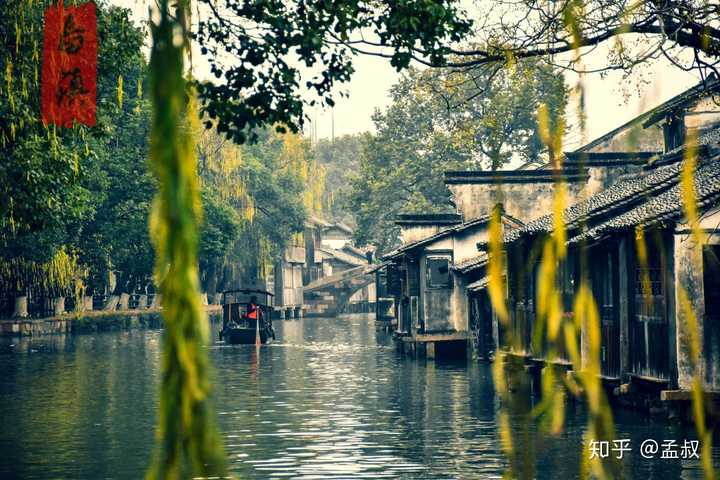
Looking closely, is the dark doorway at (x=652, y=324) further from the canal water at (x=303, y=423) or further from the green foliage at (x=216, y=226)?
the green foliage at (x=216, y=226)

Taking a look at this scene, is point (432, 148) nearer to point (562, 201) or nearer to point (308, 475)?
point (308, 475)

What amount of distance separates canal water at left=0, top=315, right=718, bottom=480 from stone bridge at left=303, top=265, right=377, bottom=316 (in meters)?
51.8

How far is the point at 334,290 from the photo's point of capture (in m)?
93.6

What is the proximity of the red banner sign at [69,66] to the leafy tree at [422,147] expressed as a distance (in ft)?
143

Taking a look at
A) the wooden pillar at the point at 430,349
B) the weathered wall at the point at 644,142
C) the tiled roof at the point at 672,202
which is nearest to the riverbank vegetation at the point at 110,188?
the tiled roof at the point at 672,202

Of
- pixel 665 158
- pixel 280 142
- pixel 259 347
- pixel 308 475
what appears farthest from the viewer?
pixel 280 142

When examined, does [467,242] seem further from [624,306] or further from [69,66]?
[69,66]

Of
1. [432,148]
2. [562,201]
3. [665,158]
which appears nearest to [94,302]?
Answer: [432,148]

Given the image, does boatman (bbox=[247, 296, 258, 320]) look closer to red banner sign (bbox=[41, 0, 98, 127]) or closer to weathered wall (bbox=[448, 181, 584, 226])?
weathered wall (bbox=[448, 181, 584, 226])

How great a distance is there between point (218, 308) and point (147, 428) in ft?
193

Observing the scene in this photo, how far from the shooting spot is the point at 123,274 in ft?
201

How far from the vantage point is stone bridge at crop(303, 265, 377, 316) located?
91.4 metres

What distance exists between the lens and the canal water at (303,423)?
14.9m

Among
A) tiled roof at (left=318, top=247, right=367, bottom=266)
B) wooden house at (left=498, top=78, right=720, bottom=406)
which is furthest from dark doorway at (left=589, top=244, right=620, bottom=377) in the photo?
tiled roof at (left=318, top=247, right=367, bottom=266)
